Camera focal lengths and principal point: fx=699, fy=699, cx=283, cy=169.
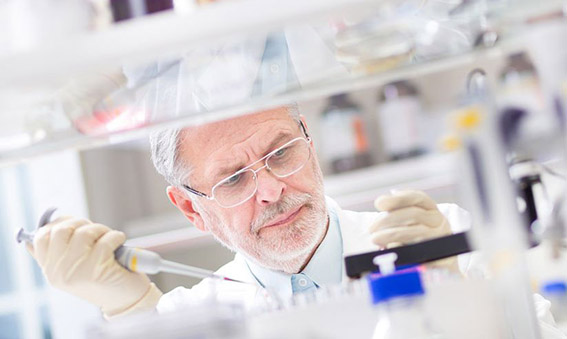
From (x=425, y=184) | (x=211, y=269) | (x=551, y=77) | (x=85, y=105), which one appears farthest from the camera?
(x=425, y=184)

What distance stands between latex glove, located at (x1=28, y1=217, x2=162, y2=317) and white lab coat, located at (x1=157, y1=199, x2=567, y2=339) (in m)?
0.05

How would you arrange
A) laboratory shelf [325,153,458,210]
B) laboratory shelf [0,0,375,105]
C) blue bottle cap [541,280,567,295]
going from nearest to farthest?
laboratory shelf [0,0,375,105] → blue bottle cap [541,280,567,295] → laboratory shelf [325,153,458,210]

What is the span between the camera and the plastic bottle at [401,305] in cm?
71

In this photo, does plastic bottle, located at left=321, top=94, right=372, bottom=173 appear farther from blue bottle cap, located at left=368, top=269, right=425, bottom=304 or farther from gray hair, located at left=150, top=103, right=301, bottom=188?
blue bottle cap, located at left=368, top=269, right=425, bottom=304

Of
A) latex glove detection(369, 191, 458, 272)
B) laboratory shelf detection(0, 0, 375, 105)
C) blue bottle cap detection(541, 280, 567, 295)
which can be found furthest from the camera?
latex glove detection(369, 191, 458, 272)

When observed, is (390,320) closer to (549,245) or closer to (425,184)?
(549,245)

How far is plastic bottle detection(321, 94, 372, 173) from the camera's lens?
2293 mm

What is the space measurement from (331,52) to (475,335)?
15.6 inches

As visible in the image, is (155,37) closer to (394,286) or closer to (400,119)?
(394,286)

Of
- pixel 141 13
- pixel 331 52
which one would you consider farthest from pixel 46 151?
pixel 331 52

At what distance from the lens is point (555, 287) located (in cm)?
104

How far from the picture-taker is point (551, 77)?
0.70 metres

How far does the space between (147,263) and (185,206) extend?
279mm

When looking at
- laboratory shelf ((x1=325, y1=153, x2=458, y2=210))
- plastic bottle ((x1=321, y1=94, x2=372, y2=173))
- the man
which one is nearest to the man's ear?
the man
